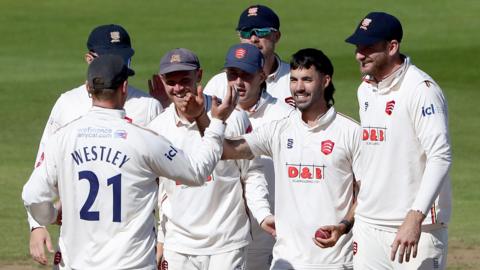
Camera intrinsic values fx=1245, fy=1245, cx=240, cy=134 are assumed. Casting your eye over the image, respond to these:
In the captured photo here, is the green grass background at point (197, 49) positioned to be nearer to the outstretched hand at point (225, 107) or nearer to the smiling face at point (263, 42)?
the smiling face at point (263, 42)

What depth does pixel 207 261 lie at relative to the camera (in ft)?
29.3

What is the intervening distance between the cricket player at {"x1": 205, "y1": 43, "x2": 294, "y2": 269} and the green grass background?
4.75m

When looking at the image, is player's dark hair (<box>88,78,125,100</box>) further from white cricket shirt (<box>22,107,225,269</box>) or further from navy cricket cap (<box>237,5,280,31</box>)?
navy cricket cap (<box>237,5,280,31</box>)

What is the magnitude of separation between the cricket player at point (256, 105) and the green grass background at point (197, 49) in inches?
187

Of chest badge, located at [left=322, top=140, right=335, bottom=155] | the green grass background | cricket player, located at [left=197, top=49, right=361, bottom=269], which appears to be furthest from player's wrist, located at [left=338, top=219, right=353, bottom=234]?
the green grass background

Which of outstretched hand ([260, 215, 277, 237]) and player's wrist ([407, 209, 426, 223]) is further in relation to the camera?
outstretched hand ([260, 215, 277, 237])

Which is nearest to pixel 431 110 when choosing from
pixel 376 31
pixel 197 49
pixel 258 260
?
pixel 376 31

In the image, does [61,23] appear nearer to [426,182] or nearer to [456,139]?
[456,139]

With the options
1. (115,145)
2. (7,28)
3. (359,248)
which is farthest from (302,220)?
(7,28)

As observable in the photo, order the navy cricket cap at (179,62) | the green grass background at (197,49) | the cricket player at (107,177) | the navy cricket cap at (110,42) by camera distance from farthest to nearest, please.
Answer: the green grass background at (197,49)
the navy cricket cap at (110,42)
the navy cricket cap at (179,62)
the cricket player at (107,177)

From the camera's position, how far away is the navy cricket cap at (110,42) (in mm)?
9383

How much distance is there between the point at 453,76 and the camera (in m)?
27.5

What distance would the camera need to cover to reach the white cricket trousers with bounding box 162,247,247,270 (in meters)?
8.91

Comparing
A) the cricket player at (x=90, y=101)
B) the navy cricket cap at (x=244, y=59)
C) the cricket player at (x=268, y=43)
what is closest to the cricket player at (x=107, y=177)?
the cricket player at (x=90, y=101)
